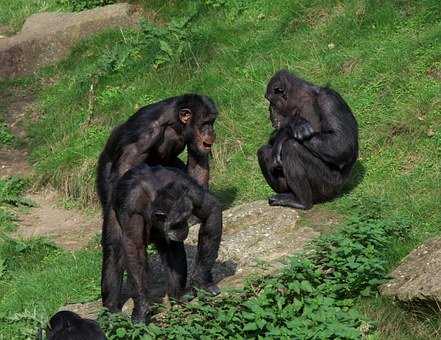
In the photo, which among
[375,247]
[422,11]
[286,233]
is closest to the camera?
[375,247]

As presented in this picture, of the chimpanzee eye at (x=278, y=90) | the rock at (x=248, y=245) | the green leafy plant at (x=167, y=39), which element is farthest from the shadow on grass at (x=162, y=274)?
the green leafy plant at (x=167, y=39)

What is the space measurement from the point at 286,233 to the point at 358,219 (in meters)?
0.88

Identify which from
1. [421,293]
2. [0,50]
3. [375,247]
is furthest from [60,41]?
[421,293]

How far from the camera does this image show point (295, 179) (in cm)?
1030

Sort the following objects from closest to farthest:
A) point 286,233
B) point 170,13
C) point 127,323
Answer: point 127,323 < point 286,233 < point 170,13

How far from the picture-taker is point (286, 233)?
9.82m

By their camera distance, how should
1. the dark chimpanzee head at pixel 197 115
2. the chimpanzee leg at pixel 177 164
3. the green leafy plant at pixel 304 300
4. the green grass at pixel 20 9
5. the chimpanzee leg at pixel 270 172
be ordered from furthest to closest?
the green grass at pixel 20 9, the chimpanzee leg at pixel 270 172, the chimpanzee leg at pixel 177 164, the dark chimpanzee head at pixel 197 115, the green leafy plant at pixel 304 300

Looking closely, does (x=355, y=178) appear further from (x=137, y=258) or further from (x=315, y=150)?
(x=137, y=258)

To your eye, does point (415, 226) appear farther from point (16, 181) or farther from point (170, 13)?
point (170, 13)

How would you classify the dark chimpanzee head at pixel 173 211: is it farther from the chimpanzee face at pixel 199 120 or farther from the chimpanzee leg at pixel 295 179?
the chimpanzee leg at pixel 295 179

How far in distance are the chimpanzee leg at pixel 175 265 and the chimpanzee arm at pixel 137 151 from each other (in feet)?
3.45

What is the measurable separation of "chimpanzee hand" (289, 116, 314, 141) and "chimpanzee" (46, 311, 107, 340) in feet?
14.2

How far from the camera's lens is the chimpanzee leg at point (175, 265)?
8797mm

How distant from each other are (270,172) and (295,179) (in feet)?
1.34
